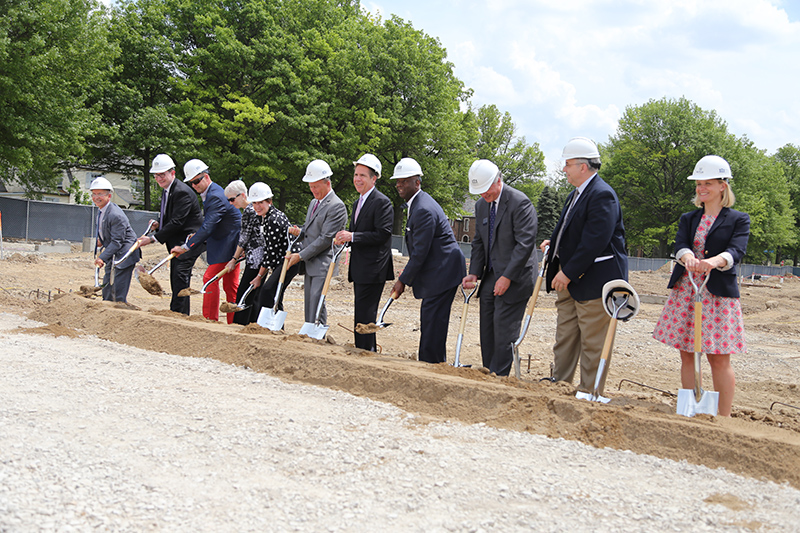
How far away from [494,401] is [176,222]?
521 cm

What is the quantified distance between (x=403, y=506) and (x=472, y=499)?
341 millimetres

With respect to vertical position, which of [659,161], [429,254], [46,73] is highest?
[659,161]

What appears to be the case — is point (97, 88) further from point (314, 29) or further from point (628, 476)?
point (628, 476)

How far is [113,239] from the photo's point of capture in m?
8.41

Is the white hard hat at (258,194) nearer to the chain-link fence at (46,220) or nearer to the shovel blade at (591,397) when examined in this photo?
the shovel blade at (591,397)

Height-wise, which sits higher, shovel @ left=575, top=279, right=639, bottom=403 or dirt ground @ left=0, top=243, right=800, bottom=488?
shovel @ left=575, top=279, right=639, bottom=403

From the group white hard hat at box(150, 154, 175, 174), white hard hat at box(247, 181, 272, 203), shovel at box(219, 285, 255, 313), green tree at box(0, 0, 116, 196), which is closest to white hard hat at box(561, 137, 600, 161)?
white hard hat at box(247, 181, 272, 203)

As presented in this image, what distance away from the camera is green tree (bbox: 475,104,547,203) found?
2089 inches

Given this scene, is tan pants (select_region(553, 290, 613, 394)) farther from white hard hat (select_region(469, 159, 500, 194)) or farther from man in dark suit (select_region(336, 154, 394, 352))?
man in dark suit (select_region(336, 154, 394, 352))

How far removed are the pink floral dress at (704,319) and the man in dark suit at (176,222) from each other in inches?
219

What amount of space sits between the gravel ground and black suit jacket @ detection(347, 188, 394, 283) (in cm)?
197

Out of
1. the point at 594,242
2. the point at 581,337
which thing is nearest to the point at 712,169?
the point at 594,242

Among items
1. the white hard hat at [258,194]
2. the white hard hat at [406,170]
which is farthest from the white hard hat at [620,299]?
Answer: the white hard hat at [258,194]

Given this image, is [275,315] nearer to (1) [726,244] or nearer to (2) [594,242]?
(2) [594,242]
